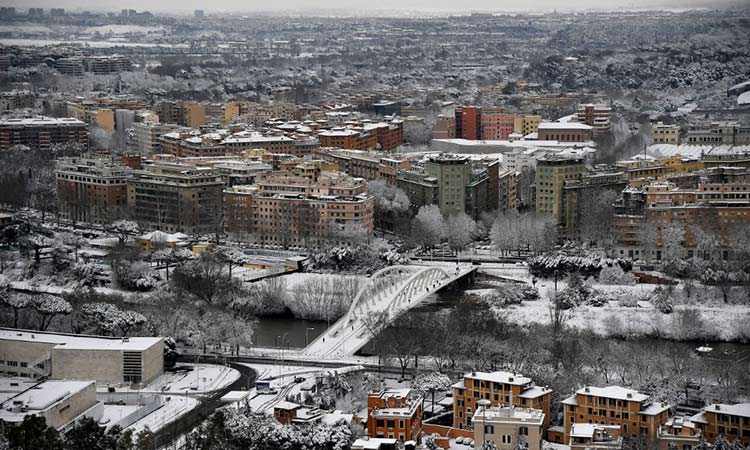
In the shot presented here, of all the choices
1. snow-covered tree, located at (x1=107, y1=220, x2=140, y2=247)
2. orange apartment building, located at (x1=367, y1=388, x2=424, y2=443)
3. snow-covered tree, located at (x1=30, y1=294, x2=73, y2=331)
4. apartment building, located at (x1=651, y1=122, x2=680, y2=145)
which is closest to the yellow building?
apartment building, located at (x1=651, y1=122, x2=680, y2=145)

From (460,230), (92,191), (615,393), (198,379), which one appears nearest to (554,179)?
(460,230)

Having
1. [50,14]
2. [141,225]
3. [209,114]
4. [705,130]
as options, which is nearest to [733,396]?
[141,225]

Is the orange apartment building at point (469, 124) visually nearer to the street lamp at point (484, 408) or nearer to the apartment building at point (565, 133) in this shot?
the apartment building at point (565, 133)

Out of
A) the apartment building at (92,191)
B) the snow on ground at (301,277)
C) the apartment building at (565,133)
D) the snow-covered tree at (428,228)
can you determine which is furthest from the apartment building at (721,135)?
the snow on ground at (301,277)

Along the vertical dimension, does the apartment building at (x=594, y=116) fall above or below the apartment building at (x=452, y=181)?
below

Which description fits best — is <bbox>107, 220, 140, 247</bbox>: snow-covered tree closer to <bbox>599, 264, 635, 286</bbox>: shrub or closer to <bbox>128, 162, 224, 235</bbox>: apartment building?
<bbox>128, 162, 224, 235</bbox>: apartment building

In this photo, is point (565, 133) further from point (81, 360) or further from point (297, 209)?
point (81, 360)

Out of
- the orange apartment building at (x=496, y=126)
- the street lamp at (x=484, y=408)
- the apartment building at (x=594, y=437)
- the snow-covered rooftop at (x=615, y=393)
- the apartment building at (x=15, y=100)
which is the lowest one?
the orange apartment building at (x=496, y=126)

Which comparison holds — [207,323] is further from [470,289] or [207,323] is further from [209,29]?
[209,29]
